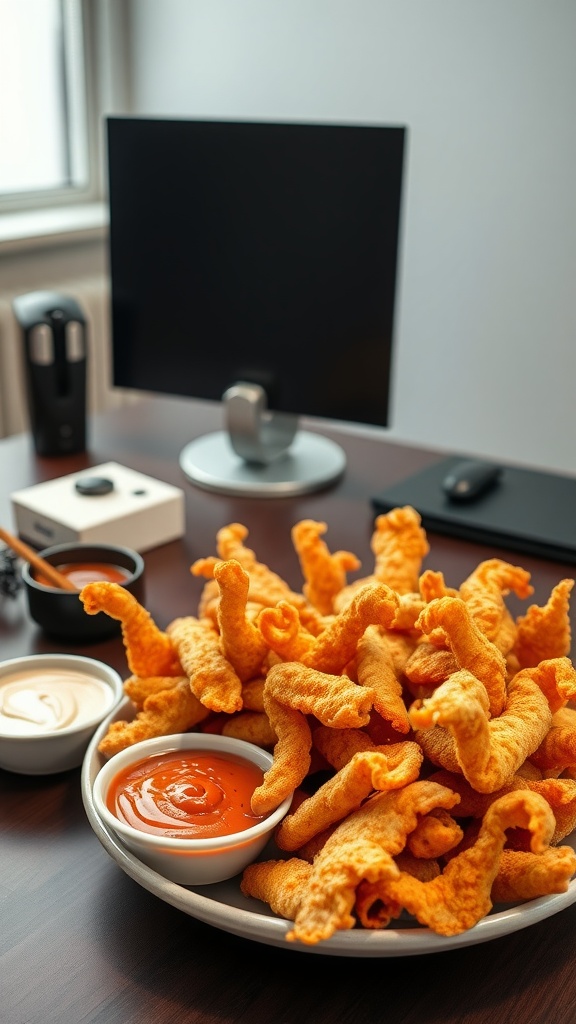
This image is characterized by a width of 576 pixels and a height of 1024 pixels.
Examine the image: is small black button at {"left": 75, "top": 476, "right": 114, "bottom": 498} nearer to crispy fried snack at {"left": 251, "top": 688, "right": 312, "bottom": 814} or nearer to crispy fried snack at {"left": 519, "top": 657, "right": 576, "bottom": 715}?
crispy fried snack at {"left": 251, "top": 688, "right": 312, "bottom": 814}

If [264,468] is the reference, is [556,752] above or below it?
above

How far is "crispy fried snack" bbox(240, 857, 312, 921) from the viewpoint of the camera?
687mm

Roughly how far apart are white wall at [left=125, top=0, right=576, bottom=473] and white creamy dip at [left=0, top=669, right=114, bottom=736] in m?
2.09

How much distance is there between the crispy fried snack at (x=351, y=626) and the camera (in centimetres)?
79

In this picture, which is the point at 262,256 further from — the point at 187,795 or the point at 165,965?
the point at 165,965

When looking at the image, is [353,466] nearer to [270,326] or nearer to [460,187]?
[270,326]

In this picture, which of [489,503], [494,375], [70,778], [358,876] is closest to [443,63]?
[494,375]

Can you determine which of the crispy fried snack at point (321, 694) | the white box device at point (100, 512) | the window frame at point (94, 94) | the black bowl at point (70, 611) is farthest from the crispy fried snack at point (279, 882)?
the window frame at point (94, 94)

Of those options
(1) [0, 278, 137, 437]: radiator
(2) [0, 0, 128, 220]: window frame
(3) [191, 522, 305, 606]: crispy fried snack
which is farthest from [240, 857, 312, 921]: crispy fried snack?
(2) [0, 0, 128, 220]: window frame

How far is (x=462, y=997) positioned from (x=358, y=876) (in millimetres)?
146

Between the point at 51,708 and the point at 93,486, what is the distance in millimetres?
533

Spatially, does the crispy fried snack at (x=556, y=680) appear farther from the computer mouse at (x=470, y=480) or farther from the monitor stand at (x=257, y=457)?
the monitor stand at (x=257, y=457)

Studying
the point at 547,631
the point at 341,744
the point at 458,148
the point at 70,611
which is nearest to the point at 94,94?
the point at 458,148

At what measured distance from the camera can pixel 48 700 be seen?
97 centimetres
